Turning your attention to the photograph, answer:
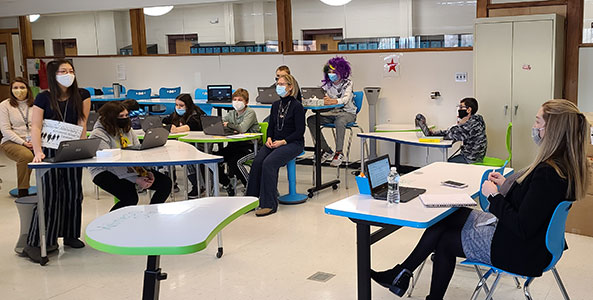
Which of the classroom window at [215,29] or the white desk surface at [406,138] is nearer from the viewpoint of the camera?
the white desk surface at [406,138]

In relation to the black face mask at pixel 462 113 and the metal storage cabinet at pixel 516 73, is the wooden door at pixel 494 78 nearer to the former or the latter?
the metal storage cabinet at pixel 516 73

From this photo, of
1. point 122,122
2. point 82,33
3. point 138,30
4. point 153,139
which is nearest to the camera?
point 122,122

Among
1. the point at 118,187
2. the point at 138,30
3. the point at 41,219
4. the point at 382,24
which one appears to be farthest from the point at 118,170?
the point at 138,30

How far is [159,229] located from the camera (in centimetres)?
271

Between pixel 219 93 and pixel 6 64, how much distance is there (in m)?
6.79

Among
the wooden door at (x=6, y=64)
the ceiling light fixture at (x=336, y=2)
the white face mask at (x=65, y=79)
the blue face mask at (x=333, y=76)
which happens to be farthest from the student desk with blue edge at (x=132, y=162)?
the wooden door at (x=6, y=64)

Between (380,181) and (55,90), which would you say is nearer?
(380,181)

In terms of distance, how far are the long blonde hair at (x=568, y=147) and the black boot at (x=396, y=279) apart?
921mm

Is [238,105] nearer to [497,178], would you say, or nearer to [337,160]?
[337,160]

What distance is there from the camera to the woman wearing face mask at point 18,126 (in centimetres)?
680

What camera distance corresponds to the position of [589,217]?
5.04m

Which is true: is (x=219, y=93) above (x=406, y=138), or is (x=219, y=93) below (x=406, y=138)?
above

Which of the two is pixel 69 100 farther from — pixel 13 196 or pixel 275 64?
pixel 275 64

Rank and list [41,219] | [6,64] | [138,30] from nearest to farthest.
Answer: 1. [41,219]
2. [138,30]
3. [6,64]
